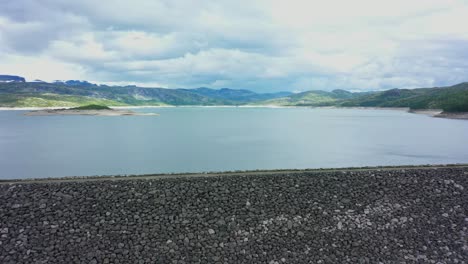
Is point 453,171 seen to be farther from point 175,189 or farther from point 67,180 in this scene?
point 67,180

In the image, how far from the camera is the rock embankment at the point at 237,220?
1291 cm

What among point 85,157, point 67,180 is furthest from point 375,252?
point 85,157

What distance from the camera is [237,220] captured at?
47.1 feet

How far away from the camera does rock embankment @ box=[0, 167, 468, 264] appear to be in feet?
42.3

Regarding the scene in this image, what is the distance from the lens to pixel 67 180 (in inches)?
645

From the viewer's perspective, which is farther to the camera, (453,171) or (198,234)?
(453,171)

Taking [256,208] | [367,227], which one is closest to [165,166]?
[256,208]

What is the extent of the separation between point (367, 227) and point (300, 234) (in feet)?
9.21

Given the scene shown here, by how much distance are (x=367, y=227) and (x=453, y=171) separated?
7302 mm

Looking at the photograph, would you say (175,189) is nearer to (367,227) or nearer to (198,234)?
(198,234)

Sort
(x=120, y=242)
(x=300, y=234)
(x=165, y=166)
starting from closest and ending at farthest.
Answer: (x=120, y=242)
(x=300, y=234)
(x=165, y=166)

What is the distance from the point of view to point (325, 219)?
1478cm

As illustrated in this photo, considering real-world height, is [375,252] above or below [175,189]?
below

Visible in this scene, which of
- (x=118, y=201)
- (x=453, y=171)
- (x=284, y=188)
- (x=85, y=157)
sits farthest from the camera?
(x=85, y=157)
